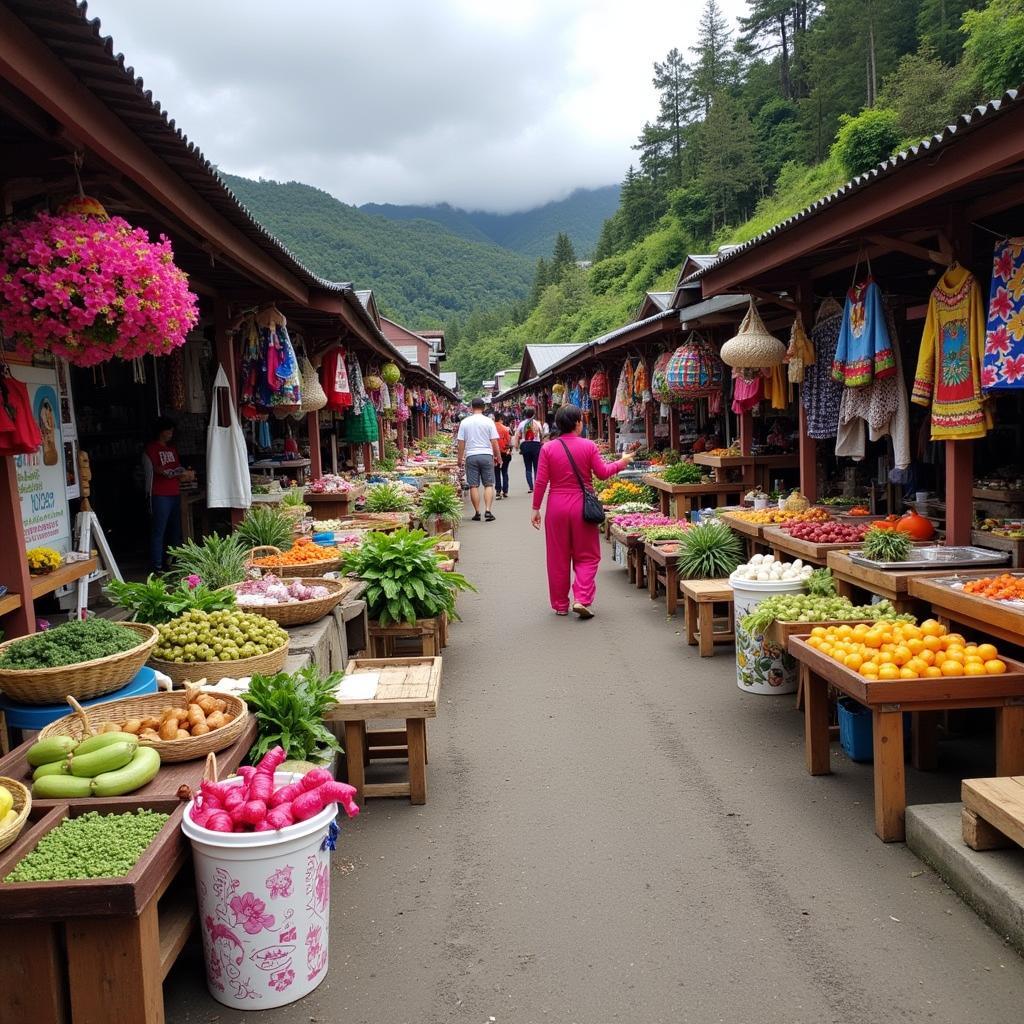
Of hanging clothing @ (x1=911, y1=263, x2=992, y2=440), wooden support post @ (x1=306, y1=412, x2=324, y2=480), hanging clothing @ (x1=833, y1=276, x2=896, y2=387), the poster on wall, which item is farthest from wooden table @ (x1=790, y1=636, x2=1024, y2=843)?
wooden support post @ (x1=306, y1=412, x2=324, y2=480)

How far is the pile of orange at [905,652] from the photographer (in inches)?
169

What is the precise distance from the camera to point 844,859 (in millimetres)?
4035

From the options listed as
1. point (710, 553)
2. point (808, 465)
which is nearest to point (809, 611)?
point (710, 553)

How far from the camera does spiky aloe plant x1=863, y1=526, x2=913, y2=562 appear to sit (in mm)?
Result: 5922

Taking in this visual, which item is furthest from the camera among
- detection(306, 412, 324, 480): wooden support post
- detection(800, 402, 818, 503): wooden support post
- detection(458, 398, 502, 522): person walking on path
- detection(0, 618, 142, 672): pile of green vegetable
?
detection(458, 398, 502, 522): person walking on path

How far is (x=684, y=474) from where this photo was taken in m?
13.1

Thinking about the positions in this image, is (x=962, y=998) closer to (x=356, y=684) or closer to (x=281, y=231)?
(x=356, y=684)

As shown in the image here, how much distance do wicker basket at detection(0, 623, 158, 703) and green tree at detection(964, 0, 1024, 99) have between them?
118ft

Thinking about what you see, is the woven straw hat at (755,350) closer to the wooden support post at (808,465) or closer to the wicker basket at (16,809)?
the wooden support post at (808,465)

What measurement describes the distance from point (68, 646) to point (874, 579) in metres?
4.74

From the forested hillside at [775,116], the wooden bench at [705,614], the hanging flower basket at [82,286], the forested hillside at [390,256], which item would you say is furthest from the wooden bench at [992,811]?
the forested hillside at [390,256]

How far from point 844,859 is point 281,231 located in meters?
108

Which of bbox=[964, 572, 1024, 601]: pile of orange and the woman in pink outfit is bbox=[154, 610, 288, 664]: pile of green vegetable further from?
the woman in pink outfit

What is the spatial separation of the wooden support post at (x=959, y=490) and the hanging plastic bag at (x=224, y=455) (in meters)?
6.31
